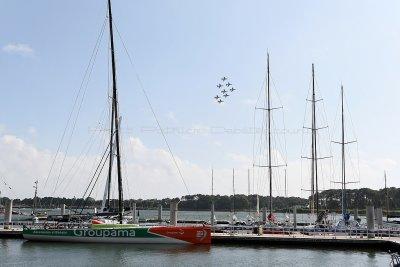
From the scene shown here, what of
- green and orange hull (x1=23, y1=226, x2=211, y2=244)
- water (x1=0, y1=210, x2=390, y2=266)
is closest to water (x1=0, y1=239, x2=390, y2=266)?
water (x1=0, y1=210, x2=390, y2=266)

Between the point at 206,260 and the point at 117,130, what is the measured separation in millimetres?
15179

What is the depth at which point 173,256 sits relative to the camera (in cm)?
3459

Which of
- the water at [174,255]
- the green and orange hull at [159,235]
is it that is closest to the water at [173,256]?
the water at [174,255]

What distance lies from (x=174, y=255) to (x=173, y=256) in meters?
0.47

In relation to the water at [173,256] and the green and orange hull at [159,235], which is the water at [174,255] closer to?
the water at [173,256]

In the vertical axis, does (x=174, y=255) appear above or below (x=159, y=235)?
below

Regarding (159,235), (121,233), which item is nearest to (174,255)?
(159,235)

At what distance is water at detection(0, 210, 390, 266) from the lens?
3203cm

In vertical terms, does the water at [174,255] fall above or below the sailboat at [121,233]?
below

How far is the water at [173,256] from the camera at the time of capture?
3203cm

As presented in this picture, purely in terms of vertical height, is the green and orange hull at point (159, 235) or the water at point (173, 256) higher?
the green and orange hull at point (159, 235)

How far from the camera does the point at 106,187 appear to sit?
47.4m

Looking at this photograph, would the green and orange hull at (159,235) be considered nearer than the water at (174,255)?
No

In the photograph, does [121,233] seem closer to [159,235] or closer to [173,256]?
[159,235]
